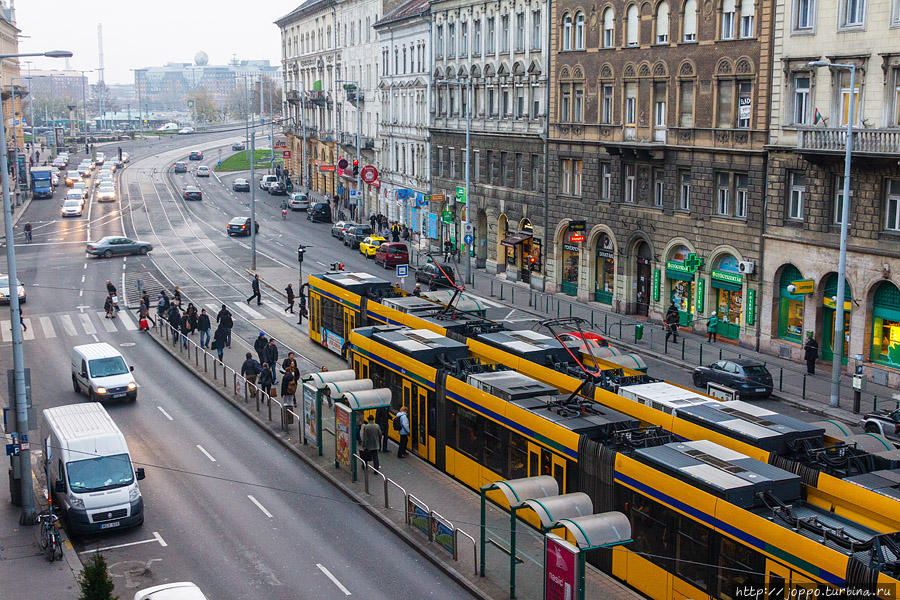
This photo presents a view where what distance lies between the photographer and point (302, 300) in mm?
46406

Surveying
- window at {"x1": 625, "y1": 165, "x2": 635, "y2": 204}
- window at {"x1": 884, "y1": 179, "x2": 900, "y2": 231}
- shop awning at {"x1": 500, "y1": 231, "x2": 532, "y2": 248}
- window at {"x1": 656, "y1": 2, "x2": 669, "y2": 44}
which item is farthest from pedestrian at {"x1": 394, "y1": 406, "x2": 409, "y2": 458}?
shop awning at {"x1": 500, "y1": 231, "x2": 532, "y2": 248}

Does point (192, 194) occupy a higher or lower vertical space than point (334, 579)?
higher

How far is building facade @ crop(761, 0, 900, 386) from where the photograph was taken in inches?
1404

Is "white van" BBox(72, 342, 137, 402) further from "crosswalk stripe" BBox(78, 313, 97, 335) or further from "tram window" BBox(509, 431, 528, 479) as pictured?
"tram window" BBox(509, 431, 528, 479)

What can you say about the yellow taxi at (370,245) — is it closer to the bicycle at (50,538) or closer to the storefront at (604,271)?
the storefront at (604,271)

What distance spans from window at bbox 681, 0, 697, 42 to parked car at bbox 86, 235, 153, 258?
39.6m

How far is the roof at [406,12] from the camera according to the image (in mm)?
73188

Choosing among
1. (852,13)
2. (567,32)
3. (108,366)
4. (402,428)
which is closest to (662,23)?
(567,32)

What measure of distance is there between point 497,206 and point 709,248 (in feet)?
66.7

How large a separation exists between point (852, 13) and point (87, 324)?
34859 mm

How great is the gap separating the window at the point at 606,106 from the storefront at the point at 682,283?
8.36 metres

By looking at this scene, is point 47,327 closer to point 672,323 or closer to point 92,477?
point 92,477

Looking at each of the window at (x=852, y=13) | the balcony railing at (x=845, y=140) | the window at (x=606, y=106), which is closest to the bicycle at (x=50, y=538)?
the balcony railing at (x=845, y=140)

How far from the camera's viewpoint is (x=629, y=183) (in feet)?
163
